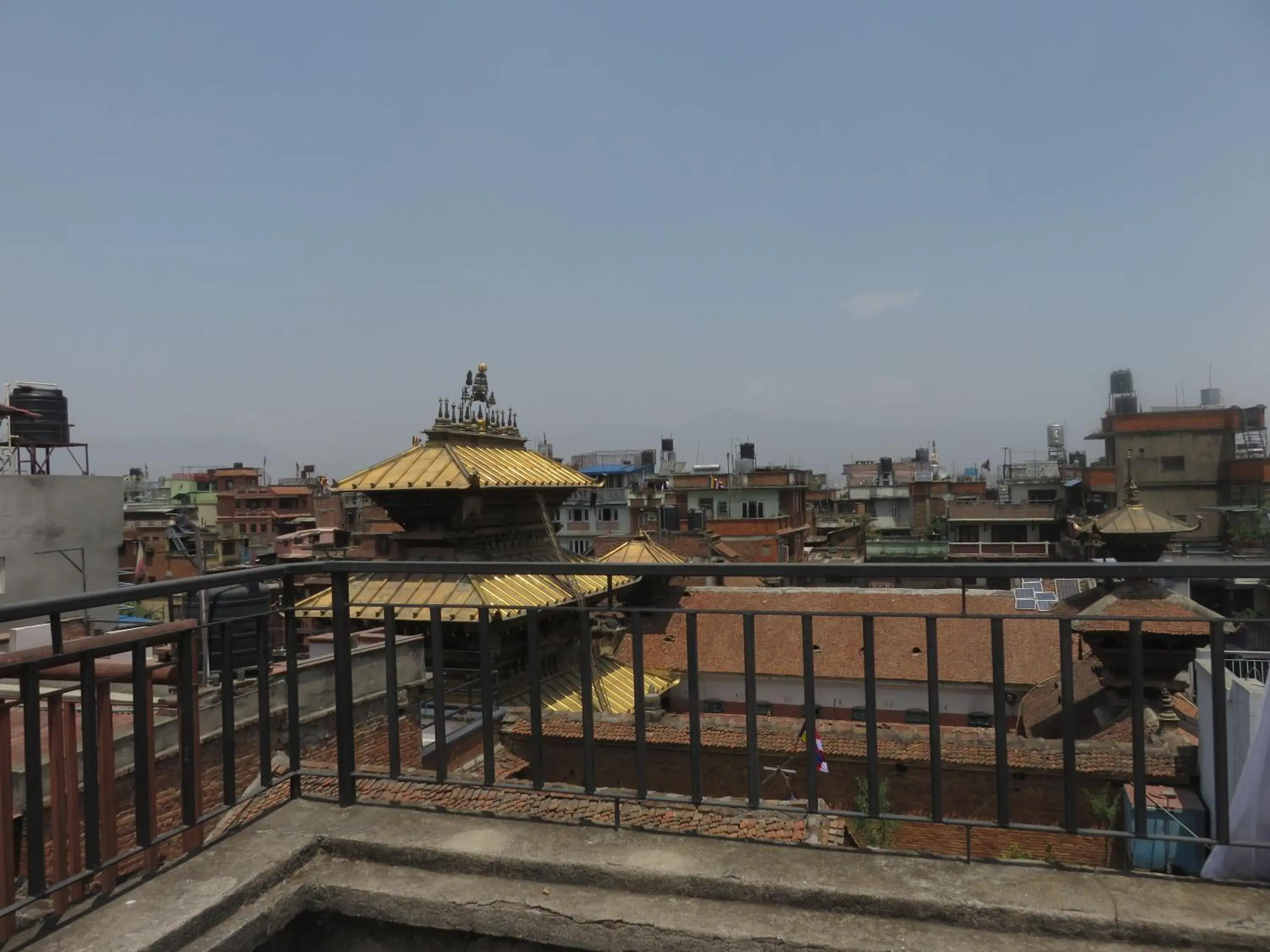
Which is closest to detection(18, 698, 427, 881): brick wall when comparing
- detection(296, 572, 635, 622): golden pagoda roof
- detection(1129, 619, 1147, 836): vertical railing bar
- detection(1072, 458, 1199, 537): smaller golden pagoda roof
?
detection(296, 572, 635, 622): golden pagoda roof

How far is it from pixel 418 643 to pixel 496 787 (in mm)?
9366

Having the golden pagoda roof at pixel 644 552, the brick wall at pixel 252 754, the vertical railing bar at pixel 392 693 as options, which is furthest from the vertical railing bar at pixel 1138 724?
the golden pagoda roof at pixel 644 552

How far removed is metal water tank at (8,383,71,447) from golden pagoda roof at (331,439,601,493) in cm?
1944

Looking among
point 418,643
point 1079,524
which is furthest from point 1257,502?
point 418,643

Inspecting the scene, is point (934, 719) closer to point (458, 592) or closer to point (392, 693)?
point (392, 693)

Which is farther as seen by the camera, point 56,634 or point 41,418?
point 41,418

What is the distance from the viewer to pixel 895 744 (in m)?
12.3

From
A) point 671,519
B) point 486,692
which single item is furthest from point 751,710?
point 671,519

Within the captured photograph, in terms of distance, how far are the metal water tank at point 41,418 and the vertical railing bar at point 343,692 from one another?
26799 mm

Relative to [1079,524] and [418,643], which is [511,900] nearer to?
[418,643]

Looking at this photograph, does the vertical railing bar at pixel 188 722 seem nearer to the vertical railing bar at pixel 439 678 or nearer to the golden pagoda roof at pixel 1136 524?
the vertical railing bar at pixel 439 678

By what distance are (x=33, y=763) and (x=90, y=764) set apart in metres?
0.16

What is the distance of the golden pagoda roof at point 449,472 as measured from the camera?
11.3m

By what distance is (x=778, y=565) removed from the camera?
3.44 meters
